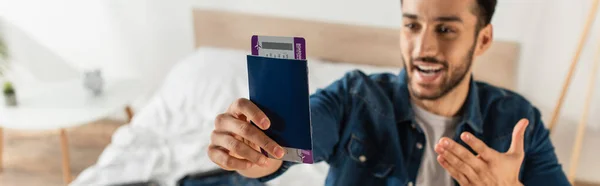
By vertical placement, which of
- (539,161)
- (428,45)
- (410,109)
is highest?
(428,45)

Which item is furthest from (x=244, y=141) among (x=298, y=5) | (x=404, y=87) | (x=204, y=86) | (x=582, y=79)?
(x=582, y=79)

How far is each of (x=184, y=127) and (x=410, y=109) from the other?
1004 millimetres

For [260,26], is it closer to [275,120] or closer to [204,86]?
[204,86]

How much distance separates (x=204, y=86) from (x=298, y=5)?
1.48 feet

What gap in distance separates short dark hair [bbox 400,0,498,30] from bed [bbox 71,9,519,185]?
745 millimetres

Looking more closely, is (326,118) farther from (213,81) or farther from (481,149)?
(213,81)

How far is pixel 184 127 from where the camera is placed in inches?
75.3

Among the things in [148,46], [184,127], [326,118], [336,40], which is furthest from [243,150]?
[148,46]

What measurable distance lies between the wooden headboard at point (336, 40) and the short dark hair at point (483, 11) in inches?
35.6

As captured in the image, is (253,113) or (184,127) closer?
(253,113)

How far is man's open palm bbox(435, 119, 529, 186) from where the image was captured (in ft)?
2.83

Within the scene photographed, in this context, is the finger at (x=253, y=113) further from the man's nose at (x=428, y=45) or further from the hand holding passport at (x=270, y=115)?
the man's nose at (x=428, y=45)

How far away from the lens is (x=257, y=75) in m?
0.78

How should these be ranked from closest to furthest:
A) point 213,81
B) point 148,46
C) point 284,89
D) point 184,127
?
point 284,89, point 184,127, point 213,81, point 148,46
